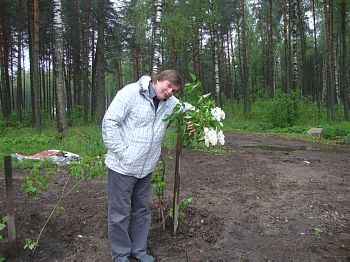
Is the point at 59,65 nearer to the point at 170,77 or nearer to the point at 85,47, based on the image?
the point at 170,77

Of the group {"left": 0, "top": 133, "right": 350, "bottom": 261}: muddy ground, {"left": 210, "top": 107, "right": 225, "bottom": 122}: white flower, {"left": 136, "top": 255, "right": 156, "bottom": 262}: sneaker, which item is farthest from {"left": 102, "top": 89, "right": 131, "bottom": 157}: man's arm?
{"left": 0, "top": 133, "right": 350, "bottom": 261}: muddy ground

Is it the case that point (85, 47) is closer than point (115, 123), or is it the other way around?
point (115, 123)

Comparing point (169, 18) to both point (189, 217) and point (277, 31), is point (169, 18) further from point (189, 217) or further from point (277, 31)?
point (277, 31)

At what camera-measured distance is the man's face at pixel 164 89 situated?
9.53 feet

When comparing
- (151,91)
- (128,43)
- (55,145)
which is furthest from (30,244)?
(128,43)

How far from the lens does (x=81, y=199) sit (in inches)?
189

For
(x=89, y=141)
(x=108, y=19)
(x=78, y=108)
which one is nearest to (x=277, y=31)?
(x=108, y=19)

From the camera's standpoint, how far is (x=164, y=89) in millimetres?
2922

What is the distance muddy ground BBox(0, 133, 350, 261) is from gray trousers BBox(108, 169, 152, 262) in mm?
280

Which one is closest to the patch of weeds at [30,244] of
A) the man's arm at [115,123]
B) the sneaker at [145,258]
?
the sneaker at [145,258]

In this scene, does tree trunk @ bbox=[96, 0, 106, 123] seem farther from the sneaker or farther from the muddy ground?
the sneaker

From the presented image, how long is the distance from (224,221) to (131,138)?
182 cm

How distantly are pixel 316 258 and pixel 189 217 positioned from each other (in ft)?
4.75

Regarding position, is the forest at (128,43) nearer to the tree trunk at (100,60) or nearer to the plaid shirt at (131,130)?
the tree trunk at (100,60)
